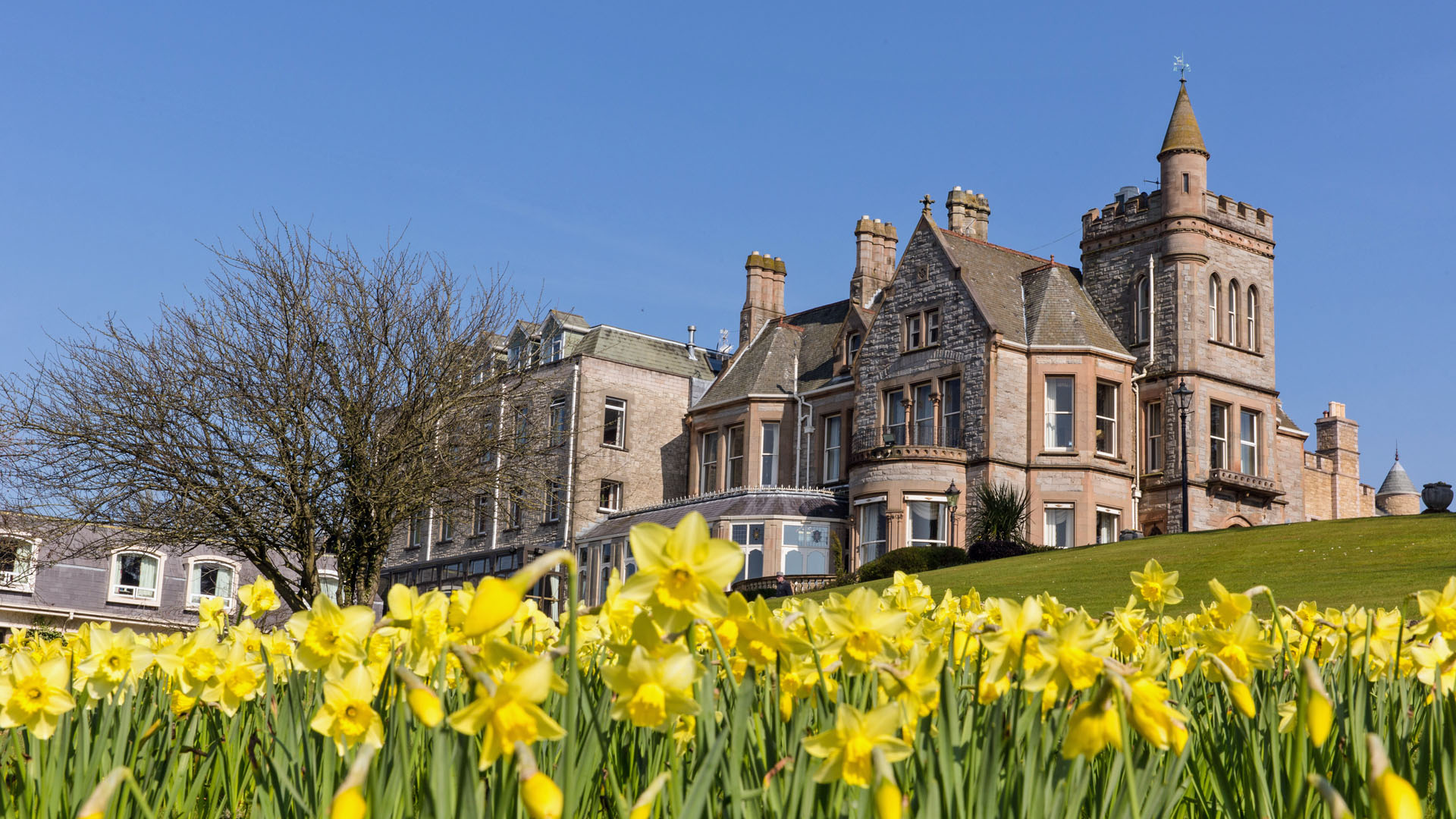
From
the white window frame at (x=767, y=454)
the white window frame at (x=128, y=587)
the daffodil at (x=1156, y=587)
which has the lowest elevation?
the daffodil at (x=1156, y=587)

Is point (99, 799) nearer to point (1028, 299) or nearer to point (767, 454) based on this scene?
point (1028, 299)

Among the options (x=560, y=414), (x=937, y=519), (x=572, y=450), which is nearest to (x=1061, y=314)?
(x=937, y=519)

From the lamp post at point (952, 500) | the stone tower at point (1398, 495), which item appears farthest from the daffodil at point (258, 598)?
the stone tower at point (1398, 495)

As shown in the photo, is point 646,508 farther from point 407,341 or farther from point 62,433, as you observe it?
point 62,433

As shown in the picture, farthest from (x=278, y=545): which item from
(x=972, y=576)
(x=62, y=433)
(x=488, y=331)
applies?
(x=972, y=576)

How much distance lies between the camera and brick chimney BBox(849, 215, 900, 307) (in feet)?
152

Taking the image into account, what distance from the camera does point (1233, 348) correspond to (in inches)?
1577

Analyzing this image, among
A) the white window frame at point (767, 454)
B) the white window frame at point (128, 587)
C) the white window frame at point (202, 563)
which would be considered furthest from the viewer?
the white window frame at point (202, 563)

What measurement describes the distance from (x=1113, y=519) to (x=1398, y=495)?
38.7 meters

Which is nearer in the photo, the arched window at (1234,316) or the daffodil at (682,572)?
the daffodil at (682,572)

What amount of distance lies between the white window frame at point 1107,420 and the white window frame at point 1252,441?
158 inches

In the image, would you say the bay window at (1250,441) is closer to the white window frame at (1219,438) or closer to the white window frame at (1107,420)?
the white window frame at (1219,438)

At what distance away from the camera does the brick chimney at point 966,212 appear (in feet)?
152

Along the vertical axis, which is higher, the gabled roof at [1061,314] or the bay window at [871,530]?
the gabled roof at [1061,314]
